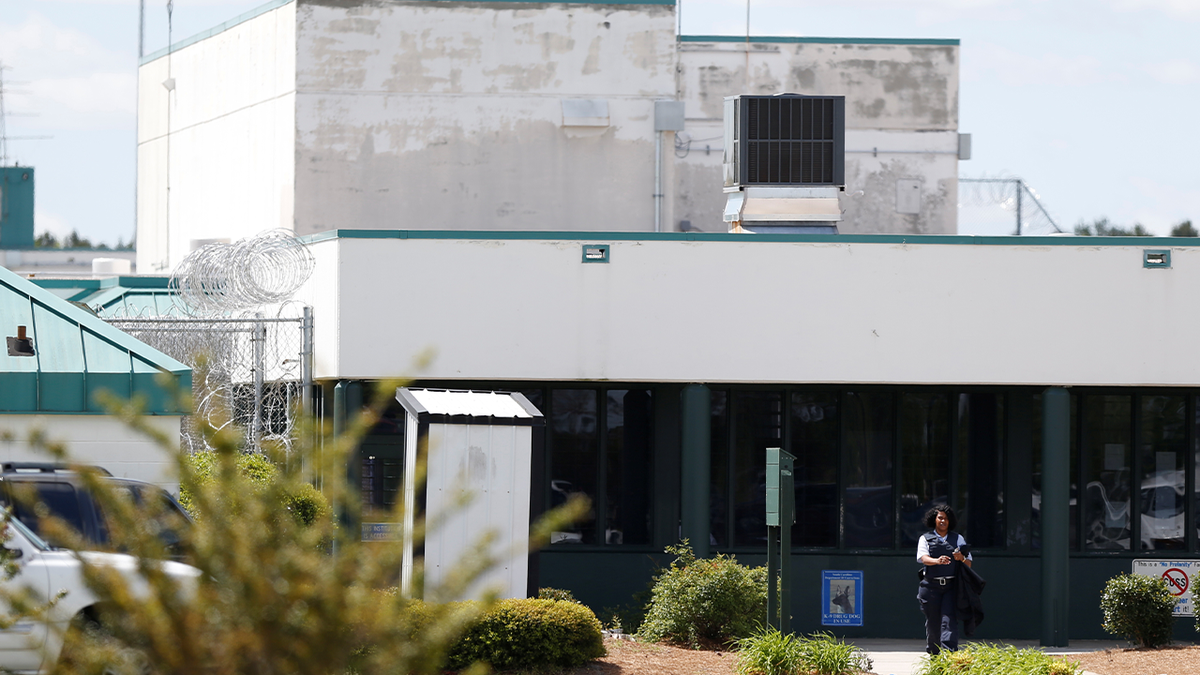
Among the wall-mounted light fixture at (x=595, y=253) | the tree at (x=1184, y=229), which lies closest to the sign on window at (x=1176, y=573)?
the wall-mounted light fixture at (x=595, y=253)

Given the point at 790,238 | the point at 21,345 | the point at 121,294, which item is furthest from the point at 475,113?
the point at 21,345

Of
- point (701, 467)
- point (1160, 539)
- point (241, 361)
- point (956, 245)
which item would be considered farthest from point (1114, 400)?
point (241, 361)

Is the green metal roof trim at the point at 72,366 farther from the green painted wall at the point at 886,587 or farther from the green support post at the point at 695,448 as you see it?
the green painted wall at the point at 886,587

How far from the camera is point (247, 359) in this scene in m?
18.2

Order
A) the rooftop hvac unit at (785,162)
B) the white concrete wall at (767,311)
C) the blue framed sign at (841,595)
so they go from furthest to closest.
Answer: the rooftop hvac unit at (785,162), the blue framed sign at (841,595), the white concrete wall at (767,311)

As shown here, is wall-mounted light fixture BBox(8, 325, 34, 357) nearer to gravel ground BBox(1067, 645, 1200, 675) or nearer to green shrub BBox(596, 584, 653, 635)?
green shrub BBox(596, 584, 653, 635)

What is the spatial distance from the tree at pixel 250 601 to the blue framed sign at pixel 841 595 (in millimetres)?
13762

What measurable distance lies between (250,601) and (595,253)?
39.9ft

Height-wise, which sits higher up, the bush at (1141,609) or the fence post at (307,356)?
the fence post at (307,356)

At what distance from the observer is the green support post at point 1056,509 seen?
16.7 m

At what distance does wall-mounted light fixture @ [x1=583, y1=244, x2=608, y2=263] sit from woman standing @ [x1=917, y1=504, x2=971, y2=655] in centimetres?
477

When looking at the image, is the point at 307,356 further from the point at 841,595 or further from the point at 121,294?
the point at 841,595

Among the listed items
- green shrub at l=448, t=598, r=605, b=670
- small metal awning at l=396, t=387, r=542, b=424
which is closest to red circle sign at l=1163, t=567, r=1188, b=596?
small metal awning at l=396, t=387, r=542, b=424

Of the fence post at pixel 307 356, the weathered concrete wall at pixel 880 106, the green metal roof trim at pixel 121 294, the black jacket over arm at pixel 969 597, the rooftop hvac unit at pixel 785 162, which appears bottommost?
the black jacket over arm at pixel 969 597
